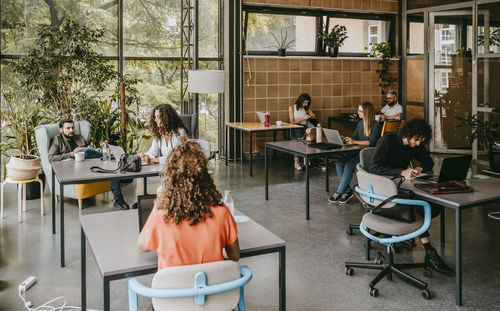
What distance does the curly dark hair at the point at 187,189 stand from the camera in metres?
2.33

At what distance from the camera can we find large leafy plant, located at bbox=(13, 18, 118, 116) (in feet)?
23.7

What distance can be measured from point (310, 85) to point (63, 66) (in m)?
4.87

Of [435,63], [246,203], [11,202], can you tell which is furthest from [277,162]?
[11,202]

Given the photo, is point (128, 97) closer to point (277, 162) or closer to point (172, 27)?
point (172, 27)

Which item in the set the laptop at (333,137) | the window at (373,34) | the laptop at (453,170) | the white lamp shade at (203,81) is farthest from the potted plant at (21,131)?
the window at (373,34)

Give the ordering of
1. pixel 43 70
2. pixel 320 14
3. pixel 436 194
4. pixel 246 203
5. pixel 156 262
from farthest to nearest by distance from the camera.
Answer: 1. pixel 320 14
2. pixel 43 70
3. pixel 246 203
4. pixel 436 194
5. pixel 156 262

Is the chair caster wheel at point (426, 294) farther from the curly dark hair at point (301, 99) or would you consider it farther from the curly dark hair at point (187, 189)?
the curly dark hair at point (301, 99)

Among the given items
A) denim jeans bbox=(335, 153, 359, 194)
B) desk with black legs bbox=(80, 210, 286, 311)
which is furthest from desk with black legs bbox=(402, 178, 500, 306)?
denim jeans bbox=(335, 153, 359, 194)

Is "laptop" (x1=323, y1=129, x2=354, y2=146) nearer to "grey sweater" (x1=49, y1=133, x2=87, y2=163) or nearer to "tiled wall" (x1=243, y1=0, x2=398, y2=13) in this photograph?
"grey sweater" (x1=49, y1=133, x2=87, y2=163)

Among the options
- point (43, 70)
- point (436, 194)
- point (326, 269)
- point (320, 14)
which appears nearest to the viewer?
point (436, 194)

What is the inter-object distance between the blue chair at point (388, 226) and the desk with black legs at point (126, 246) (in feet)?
4.29

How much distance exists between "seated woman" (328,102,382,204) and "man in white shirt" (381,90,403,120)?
3.16m

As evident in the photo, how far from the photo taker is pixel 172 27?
909 centimetres

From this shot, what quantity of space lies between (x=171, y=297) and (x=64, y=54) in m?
6.07
